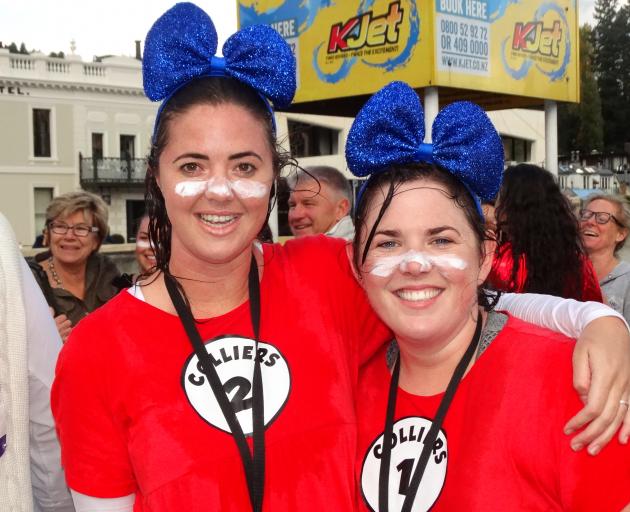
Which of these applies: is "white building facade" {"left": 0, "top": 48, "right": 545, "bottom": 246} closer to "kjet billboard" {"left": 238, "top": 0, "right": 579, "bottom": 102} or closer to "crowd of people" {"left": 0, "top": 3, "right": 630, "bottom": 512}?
"kjet billboard" {"left": 238, "top": 0, "right": 579, "bottom": 102}

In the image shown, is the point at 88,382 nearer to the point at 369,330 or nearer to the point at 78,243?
the point at 369,330

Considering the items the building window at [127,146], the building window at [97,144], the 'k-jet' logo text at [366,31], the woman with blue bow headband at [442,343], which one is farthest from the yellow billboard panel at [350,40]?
the building window at [127,146]

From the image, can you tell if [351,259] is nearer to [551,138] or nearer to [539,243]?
[539,243]

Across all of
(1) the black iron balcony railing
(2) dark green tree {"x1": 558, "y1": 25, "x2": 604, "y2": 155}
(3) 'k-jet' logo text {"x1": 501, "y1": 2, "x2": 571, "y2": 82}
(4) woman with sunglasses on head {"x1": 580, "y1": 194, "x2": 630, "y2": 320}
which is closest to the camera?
(4) woman with sunglasses on head {"x1": 580, "y1": 194, "x2": 630, "y2": 320}

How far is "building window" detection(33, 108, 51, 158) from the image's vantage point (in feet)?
89.1

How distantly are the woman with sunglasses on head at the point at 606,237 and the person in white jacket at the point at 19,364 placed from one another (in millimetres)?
3564

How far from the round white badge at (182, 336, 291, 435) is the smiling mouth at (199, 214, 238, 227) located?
278mm

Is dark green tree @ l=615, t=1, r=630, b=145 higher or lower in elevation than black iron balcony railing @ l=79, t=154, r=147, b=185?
higher

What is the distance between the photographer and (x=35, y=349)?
1838 millimetres

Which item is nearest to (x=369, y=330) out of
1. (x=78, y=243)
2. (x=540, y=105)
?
(x=78, y=243)

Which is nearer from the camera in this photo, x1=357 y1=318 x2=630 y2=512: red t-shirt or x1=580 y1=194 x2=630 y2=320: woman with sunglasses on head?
x1=357 y1=318 x2=630 y2=512: red t-shirt

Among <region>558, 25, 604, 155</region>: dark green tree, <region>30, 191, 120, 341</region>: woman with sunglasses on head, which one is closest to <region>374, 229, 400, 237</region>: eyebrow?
<region>30, 191, 120, 341</region>: woman with sunglasses on head

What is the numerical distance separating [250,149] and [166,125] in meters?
0.22

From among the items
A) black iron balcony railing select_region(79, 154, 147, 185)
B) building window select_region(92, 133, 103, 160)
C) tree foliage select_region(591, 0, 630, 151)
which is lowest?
black iron balcony railing select_region(79, 154, 147, 185)
